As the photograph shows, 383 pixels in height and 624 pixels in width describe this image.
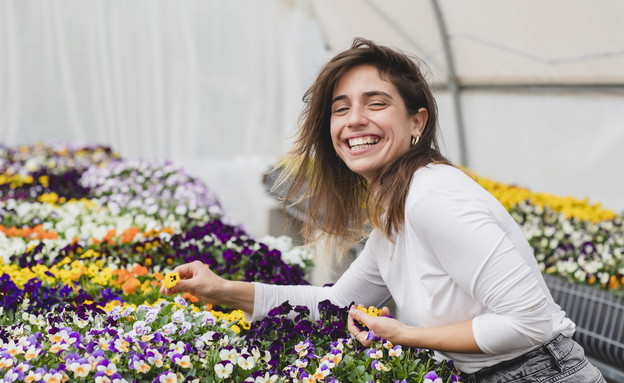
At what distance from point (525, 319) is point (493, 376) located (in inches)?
10.1

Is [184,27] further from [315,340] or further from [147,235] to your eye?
[315,340]

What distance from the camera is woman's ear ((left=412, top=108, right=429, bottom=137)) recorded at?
Answer: 1934 mm

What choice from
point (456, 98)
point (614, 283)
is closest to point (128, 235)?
point (614, 283)

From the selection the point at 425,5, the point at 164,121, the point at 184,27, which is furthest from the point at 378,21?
the point at 164,121

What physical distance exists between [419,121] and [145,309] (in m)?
1.05

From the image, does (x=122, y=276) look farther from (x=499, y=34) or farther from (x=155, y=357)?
(x=499, y=34)

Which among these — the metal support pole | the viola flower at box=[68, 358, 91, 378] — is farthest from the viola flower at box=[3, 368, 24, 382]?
the metal support pole

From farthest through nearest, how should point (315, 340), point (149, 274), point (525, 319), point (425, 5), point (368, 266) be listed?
point (425, 5), point (149, 274), point (368, 266), point (315, 340), point (525, 319)

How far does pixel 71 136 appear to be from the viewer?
28.8 feet

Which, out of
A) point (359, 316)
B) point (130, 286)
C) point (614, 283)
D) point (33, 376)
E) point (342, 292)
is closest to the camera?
point (33, 376)

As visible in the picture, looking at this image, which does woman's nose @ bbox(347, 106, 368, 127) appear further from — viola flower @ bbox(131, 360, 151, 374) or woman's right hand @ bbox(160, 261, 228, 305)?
viola flower @ bbox(131, 360, 151, 374)

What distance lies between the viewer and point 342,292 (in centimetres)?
213

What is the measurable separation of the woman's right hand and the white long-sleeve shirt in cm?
57

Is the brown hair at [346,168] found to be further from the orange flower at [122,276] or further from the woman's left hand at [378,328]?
the orange flower at [122,276]
